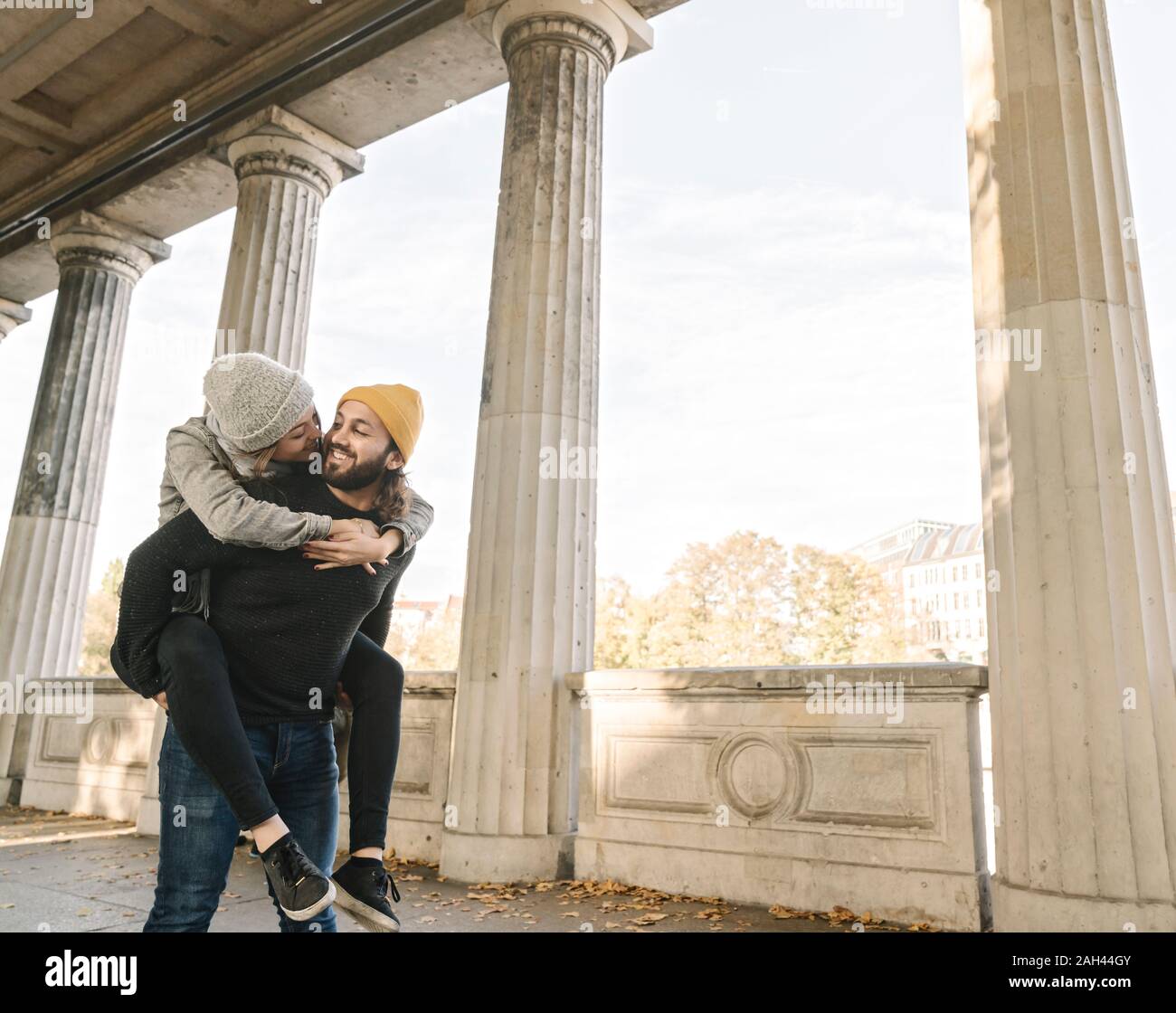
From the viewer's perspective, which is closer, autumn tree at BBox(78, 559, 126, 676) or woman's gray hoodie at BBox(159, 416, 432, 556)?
woman's gray hoodie at BBox(159, 416, 432, 556)

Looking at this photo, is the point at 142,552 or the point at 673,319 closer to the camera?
the point at 142,552

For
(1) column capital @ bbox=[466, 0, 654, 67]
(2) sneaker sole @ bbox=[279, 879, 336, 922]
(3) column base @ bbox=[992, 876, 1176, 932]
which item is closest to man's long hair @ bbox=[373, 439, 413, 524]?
(2) sneaker sole @ bbox=[279, 879, 336, 922]

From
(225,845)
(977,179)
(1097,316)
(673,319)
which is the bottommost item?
(225,845)

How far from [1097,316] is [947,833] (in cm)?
343

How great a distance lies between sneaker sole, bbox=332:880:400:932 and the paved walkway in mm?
3428

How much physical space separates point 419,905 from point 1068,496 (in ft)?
17.1

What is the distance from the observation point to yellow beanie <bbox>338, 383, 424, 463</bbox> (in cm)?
239

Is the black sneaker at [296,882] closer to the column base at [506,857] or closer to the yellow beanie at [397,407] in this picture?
the yellow beanie at [397,407]

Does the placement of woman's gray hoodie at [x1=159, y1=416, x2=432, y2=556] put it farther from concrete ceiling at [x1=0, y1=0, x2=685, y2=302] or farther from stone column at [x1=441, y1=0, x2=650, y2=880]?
concrete ceiling at [x1=0, y1=0, x2=685, y2=302]

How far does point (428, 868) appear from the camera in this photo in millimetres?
8172

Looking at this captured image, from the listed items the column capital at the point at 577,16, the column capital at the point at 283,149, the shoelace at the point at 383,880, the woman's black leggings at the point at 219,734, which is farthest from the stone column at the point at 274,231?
the shoelace at the point at 383,880
